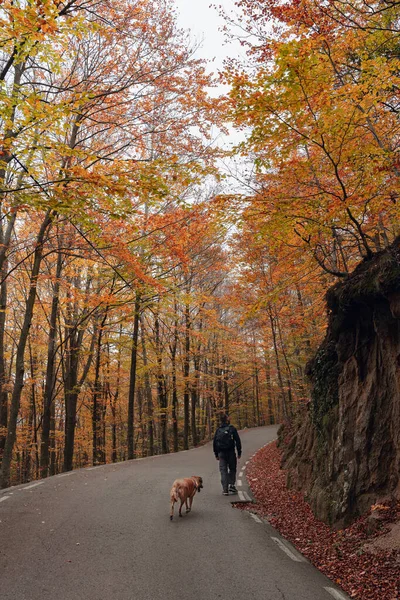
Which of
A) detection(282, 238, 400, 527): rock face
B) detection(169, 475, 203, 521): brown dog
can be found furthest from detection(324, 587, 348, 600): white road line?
detection(169, 475, 203, 521): brown dog

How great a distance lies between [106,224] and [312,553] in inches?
458

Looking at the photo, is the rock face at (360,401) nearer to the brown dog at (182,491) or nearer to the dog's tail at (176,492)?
the brown dog at (182,491)

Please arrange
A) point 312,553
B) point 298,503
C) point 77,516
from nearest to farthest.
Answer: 1. point 312,553
2. point 77,516
3. point 298,503

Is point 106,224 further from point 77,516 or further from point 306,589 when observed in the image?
point 306,589

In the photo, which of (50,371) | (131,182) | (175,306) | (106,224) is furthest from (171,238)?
(175,306)

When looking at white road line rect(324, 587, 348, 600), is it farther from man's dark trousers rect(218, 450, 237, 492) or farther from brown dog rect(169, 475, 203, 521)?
man's dark trousers rect(218, 450, 237, 492)

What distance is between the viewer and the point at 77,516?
6.63m

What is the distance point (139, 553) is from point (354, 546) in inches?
122

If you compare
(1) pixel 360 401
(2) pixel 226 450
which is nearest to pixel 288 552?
(1) pixel 360 401

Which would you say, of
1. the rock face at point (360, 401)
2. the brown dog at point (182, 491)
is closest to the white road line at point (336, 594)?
the rock face at point (360, 401)

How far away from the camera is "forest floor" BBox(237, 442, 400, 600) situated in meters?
4.27

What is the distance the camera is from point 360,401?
669 cm

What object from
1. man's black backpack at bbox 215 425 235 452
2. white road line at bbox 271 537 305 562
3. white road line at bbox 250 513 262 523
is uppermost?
man's black backpack at bbox 215 425 235 452

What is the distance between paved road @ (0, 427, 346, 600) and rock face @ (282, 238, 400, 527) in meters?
1.49
